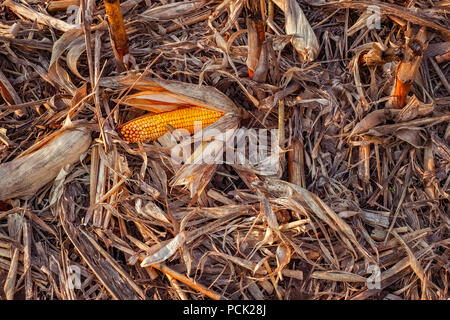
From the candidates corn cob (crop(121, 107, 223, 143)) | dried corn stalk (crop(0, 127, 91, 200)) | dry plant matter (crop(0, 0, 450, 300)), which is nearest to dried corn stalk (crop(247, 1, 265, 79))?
dry plant matter (crop(0, 0, 450, 300))

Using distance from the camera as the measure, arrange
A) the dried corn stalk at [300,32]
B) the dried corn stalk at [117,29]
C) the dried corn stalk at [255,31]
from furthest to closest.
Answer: the dried corn stalk at [300,32]
the dried corn stalk at [117,29]
the dried corn stalk at [255,31]

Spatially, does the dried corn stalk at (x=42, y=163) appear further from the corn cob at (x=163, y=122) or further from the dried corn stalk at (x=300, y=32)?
the dried corn stalk at (x=300, y=32)

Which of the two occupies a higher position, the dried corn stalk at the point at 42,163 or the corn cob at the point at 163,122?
the corn cob at the point at 163,122

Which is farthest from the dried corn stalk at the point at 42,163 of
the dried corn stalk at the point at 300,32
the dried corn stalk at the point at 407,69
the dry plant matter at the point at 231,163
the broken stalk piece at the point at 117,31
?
the dried corn stalk at the point at 407,69

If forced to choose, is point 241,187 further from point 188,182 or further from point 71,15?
point 71,15

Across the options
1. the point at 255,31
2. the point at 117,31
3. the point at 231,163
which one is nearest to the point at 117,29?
the point at 117,31

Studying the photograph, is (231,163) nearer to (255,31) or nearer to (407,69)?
(255,31)

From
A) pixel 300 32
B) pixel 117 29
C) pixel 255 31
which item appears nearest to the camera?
pixel 255 31
